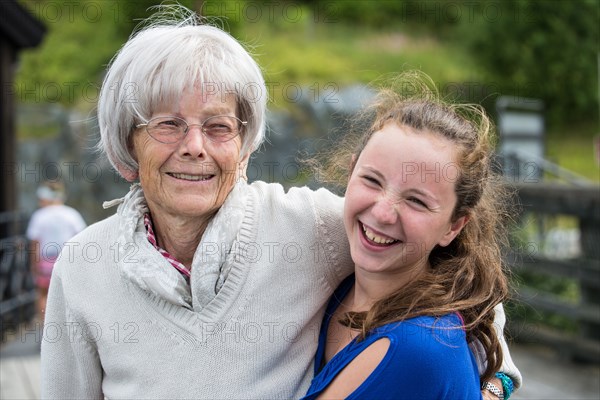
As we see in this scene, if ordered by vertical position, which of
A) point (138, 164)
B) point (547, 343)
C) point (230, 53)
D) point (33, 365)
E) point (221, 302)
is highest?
point (230, 53)

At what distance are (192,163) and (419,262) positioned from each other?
0.54 m

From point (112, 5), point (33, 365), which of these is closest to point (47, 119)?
point (112, 5)

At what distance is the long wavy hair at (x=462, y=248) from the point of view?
5.08 feet

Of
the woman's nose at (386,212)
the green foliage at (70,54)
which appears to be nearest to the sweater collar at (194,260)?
the woman's nose at (386,212)

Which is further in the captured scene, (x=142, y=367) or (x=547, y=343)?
(x=547, y=343)

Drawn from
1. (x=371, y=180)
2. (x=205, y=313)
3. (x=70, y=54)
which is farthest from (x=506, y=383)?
(x=70, y=54)

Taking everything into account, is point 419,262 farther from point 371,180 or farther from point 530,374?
point 530,374

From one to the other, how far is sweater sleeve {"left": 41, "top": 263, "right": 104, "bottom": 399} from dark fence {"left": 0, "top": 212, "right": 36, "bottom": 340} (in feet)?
16.8

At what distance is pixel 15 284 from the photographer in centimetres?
717

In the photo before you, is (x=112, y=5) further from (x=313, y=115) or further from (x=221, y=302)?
(x=221, y=302)

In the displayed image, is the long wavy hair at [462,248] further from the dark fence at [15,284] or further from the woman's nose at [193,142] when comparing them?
the dark fence at [15,284]

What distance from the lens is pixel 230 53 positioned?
1786mm

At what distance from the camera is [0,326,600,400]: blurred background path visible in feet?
15.3

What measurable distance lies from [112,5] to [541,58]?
9.19 metres
